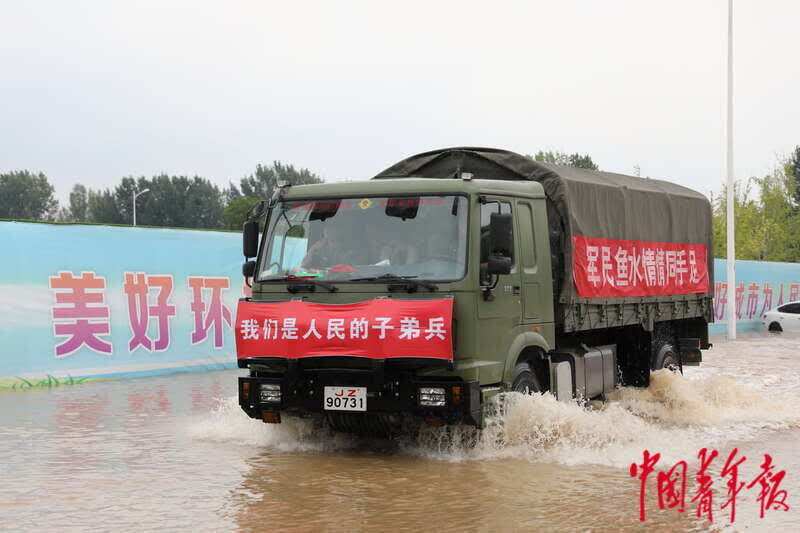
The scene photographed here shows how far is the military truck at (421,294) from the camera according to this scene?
9.09m

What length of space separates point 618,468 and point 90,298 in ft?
34.8

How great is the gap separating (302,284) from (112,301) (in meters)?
8.67

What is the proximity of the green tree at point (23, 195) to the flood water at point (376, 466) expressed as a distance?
10795cm

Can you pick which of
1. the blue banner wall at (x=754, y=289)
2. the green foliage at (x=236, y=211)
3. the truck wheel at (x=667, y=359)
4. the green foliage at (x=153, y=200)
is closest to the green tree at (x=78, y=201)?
the green foliage at (x=153, y=200)

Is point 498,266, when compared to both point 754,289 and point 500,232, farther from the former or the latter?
point 754,289

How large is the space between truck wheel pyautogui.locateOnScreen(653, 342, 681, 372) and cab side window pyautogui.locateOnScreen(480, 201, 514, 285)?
5096 millimetres

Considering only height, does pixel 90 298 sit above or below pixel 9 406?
above

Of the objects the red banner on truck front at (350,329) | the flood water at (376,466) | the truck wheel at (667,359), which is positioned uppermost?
the red banner on truck front at (350,329)

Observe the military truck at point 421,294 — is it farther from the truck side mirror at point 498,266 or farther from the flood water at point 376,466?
the flood water at point 376,466

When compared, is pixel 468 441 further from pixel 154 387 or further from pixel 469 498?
pixel 154 387

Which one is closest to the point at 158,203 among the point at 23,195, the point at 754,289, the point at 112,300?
the point at 23,195

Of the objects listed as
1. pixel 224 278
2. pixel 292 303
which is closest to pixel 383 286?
pixel 292 303

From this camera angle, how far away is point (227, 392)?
15.7m

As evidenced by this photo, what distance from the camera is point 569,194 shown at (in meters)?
11.0
